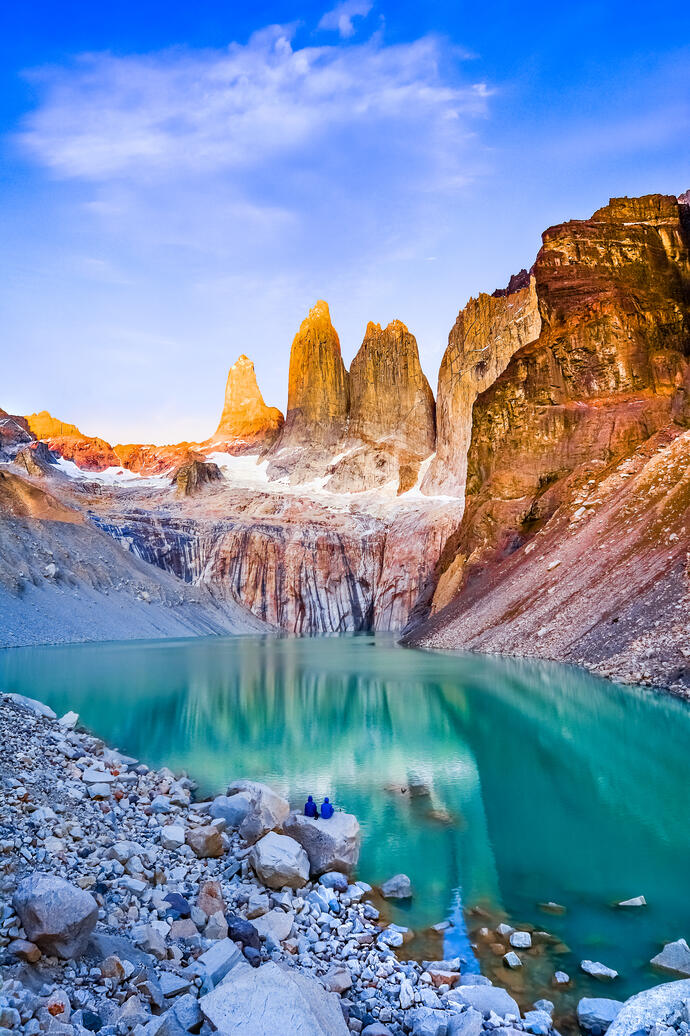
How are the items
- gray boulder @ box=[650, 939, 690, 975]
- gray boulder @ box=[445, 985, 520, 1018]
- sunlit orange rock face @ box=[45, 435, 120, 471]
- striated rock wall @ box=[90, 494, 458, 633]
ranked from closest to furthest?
gray boulder @ box=[445, 985, 520, 1018] < gray boulder @ box=[650, 939, 690, 975] < striated rock wall @ box=[90, 494, 458, 633] < sunlit orange rock face @ box=[45, 435, 120, 471]

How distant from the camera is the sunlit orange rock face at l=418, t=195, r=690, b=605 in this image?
50500mm

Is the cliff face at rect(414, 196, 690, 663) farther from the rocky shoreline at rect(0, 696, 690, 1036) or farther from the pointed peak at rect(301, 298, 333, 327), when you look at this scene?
the pointed peak at rect(301, 298, 333, 327)

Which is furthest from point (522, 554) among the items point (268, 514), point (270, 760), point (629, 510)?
point (268, 514)

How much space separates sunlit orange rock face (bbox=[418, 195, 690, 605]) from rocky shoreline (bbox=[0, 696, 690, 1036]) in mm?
41522

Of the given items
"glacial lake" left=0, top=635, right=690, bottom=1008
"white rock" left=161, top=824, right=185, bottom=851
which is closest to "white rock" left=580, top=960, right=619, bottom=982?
"glacial lake" left=0, top=635, right=690, bottom=1008

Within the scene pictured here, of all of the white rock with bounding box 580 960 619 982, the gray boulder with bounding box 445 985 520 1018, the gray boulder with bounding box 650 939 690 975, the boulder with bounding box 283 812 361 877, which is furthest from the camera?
the boulder with bounding box 283 812 361 877

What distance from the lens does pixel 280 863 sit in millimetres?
9258

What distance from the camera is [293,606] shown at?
83.4 meters

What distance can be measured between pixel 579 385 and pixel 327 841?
Result: 50.1 meters

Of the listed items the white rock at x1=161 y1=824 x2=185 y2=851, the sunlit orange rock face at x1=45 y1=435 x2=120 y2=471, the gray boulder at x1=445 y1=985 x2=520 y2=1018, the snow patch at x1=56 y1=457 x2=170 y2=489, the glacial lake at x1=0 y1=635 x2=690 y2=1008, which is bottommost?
the glacial lake at x1=0 y1=635 x2=690 y2=1008

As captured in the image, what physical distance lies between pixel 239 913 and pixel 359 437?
107m

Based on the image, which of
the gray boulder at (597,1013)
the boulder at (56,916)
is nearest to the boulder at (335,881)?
the gray boulder at (597,1013)

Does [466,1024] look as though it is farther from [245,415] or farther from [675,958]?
[245,415]

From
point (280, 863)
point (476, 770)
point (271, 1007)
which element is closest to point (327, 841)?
point (280, 863)
